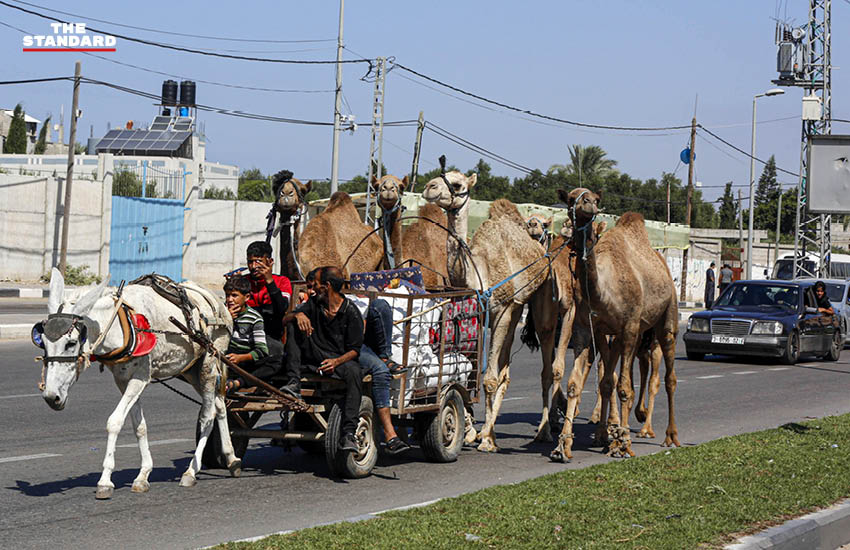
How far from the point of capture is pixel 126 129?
232ft

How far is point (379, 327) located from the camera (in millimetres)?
9305

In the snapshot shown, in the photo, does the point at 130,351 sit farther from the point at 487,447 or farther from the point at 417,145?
the point at 417,145

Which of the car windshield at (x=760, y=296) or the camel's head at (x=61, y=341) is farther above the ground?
the car windshield at (x=760, y=296)

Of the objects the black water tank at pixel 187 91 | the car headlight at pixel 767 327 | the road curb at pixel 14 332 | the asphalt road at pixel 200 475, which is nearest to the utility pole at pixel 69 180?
the road curb at pixel 14 332

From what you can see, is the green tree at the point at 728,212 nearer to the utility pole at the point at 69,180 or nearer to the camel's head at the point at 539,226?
the utility pole at the point at 69,180

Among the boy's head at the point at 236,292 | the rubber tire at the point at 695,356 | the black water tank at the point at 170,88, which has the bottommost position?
the rubber tire at the point at 695,356

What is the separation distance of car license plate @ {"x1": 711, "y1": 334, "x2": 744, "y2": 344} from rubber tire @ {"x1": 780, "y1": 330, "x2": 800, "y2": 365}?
3.08 feet

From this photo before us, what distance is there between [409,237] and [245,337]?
4.71m

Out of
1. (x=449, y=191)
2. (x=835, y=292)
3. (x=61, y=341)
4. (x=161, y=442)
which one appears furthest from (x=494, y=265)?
(x=835, y=292)

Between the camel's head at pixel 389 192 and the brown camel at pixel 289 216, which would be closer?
the camel's head at pixel 389 192

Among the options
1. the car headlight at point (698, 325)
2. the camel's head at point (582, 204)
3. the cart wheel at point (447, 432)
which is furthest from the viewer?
the car headlight at point (698, 325)

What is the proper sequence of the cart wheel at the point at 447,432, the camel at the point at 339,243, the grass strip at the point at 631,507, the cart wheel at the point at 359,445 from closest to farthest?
the grass strip at the point at 631,507
the cart wheel at the point at 359,445
the cart wheel at the point at 447,432
the camel at the point at 339,243

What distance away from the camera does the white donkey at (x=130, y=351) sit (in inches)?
292

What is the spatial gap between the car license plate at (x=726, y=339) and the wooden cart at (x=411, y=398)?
13.6 m
